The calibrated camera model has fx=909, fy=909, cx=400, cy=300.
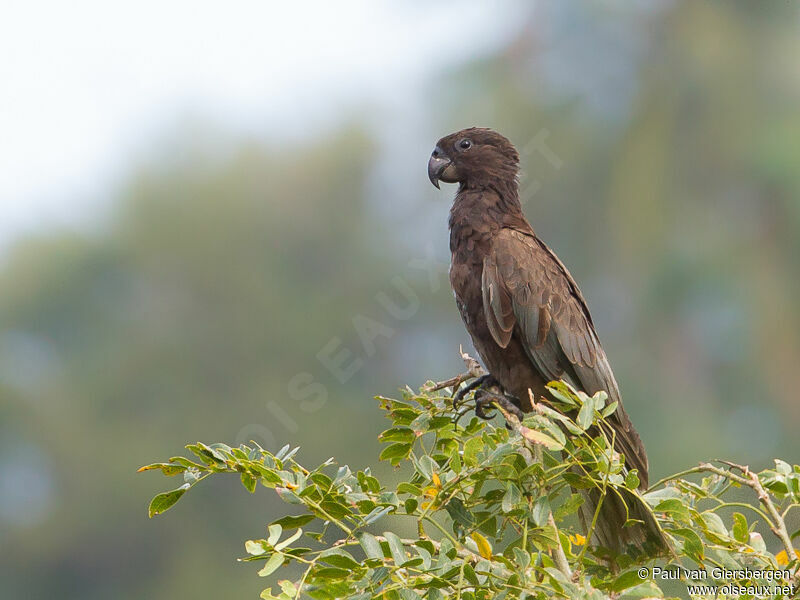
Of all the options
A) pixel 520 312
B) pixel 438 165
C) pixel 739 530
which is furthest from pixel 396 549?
pixel 438 165

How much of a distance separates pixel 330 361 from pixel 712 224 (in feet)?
22.3

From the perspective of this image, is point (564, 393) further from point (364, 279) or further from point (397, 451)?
point (364, 279)

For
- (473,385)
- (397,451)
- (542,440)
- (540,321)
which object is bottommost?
(542,440)

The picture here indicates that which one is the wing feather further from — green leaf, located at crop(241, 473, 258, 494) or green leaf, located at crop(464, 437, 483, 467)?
green leaf, located at crop(241, 473, 258, 494)

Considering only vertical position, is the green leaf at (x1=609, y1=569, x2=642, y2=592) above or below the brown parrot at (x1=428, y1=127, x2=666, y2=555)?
below

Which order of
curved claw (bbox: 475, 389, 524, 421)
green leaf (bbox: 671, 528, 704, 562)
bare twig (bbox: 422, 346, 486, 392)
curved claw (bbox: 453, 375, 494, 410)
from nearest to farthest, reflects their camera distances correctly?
green leaf (bbox: 671, 528, 704, 562)
bare twig (bbox: 422, 346, 486, 392)
curved claw (bbox: 475, 389, 524, 421)
curved claw (bbox: 453, 375, 494, 410)

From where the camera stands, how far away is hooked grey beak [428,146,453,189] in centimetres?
302

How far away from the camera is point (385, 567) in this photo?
1.35 m

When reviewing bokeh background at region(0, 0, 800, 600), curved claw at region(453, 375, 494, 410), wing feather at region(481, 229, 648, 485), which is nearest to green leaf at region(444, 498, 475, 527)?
curved claw at region(453, 375, 494, 410)

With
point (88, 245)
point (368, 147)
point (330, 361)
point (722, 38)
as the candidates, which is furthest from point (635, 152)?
point (88, 245)

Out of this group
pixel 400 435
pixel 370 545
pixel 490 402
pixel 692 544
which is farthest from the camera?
pixel 490 402

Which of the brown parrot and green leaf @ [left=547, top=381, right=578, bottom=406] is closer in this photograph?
green leaf @ [left=547, top=381, right=578, bottom=406]

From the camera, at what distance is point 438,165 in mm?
3023

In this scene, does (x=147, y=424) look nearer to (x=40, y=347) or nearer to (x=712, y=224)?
(x=40, y=347)
